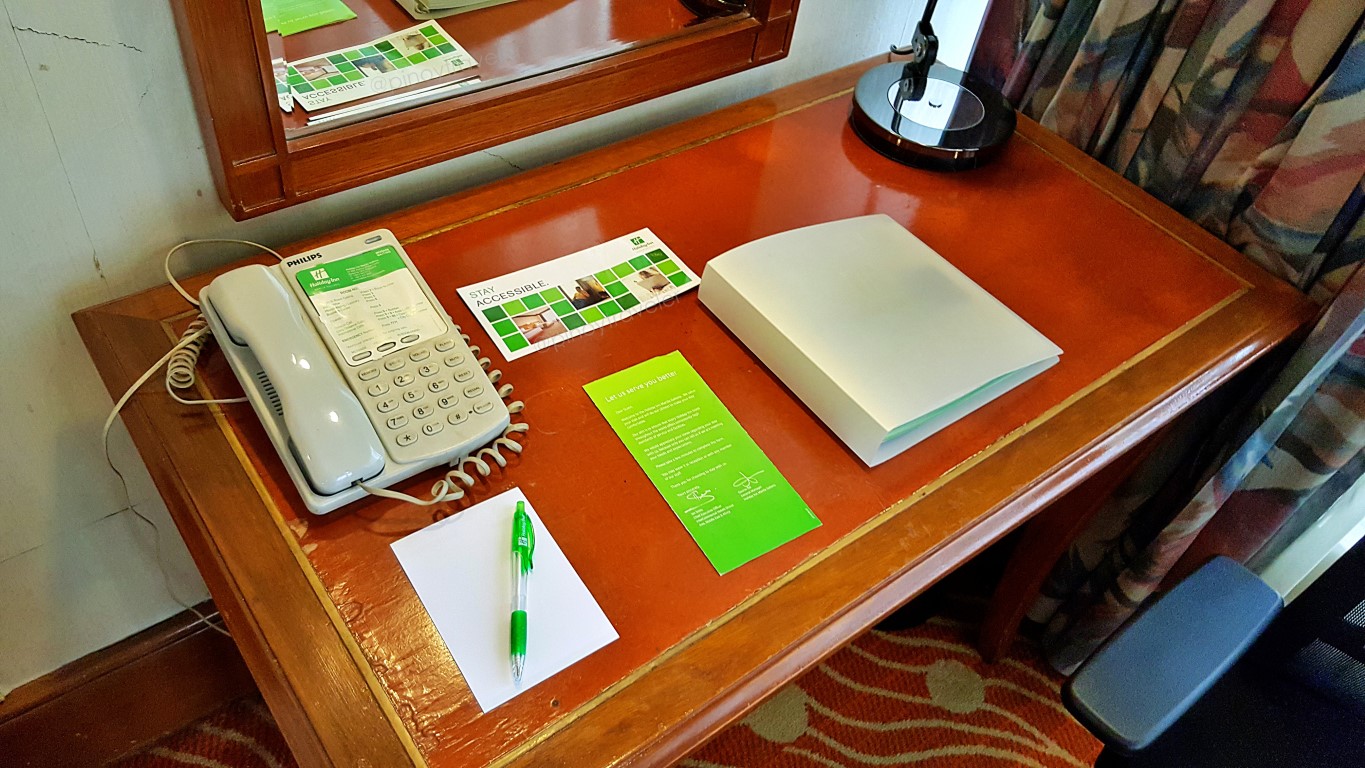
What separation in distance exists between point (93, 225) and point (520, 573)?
19.2 inches

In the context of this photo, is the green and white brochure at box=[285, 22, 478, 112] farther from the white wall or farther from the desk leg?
the desk leg

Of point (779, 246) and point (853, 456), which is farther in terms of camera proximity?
point (779, 246)

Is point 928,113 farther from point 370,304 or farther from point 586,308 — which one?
point 370,304

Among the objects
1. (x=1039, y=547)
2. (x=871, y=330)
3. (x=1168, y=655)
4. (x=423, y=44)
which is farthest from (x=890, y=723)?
(x=423, y=44)

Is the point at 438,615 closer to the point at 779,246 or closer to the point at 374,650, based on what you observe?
the point at 374,650

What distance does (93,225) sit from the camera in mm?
786

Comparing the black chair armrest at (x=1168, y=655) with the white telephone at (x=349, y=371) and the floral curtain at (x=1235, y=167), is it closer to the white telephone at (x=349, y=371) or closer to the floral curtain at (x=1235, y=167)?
the floral curtain at (x=1235, y=167)

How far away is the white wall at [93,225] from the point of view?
2.30ft

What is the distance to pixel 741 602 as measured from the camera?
701mm

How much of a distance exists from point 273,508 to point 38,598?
58cm

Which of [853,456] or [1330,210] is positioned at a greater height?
[1330,210]

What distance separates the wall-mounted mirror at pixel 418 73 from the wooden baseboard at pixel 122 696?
0.73m

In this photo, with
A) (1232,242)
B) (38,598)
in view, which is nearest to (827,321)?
(1232,242)

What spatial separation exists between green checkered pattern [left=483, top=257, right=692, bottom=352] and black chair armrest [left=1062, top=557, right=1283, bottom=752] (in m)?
0.54
